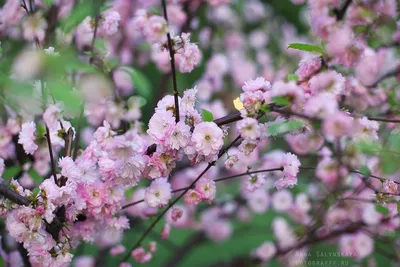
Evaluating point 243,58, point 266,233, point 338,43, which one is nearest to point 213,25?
point 243,58

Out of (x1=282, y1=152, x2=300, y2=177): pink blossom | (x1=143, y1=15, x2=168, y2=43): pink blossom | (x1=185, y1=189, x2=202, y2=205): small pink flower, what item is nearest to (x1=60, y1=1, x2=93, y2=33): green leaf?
(x1=143, y1=15, x2=168, y2=43): pink blossom

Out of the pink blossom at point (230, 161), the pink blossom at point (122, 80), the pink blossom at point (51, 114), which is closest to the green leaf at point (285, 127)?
the pink blossom at point (230, 161)

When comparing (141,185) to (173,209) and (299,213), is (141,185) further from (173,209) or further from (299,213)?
(173,209)

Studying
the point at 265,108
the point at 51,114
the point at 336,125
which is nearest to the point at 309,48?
the point at 265,108

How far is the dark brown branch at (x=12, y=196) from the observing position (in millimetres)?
1352

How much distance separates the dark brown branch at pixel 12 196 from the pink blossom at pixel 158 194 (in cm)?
36

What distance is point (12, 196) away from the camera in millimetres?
1362

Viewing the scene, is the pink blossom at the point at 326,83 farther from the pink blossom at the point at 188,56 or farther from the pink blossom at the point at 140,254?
the pink blossom at the point at 140,254

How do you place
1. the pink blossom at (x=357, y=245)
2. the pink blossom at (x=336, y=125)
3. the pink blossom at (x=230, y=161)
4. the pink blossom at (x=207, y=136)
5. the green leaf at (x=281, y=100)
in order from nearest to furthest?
the pink blossom at (x=336, y=125) < the green leaf at (x=281, y=100) < the pink blossom at (x=207, y=136) < the pink blossom at (x=230, y=161) < the pink blossom at (x=357, y=245)

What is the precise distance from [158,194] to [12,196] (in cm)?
43

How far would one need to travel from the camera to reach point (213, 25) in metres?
3.27

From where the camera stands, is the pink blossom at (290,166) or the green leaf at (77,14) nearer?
the green leaf at (77,14)

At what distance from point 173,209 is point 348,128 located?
2.58 ft

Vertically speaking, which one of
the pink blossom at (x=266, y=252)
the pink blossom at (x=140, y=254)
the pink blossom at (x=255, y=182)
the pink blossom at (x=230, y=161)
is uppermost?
the pink blossom at (x=230, y=161)
